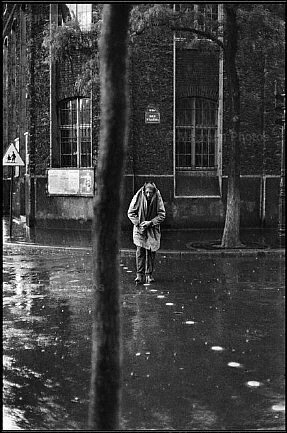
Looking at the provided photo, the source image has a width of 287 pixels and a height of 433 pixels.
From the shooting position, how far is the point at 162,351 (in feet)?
23.0

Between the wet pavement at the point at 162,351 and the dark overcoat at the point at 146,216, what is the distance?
0.68 meters

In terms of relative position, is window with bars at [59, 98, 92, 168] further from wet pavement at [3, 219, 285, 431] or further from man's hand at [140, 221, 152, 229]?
man's hand at [140, 221, 152, 229]

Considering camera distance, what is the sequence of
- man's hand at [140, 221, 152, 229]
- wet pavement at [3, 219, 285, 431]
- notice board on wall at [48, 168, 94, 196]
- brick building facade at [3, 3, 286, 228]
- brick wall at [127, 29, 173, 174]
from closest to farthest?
wet pavement at [3, 219, 285, 431] → man's hand at [140, 221, 152, 229] → brick wall at [127, 29, 173, 174] → brick building facade at [3, 3, 286, 228] → notice board on wall at [48, 168, 94, 196]

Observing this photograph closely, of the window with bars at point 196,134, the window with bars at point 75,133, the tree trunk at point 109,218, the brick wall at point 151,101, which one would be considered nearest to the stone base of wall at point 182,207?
the brick wall at point 151,101

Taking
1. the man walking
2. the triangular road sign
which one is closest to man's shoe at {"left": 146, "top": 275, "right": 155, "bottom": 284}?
the man walking

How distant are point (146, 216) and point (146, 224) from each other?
16 centimetres

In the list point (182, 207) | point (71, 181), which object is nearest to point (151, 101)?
point (182, 207)

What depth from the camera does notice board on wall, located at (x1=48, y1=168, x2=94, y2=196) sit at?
22.4m

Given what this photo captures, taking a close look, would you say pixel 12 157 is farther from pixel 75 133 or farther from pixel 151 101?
pixel 151 101

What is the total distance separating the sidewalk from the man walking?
12.9 feet

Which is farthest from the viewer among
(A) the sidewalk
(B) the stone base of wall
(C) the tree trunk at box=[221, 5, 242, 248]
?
(B) the stone base of wall

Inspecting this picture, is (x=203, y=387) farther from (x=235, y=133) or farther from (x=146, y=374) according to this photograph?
(x=235, y=133)

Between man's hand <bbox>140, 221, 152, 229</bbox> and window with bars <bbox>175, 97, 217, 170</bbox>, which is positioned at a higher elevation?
window with bars <bbox>175, 97, 217, 170</bbox>

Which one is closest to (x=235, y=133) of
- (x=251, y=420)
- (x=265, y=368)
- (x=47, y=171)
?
(x=47, y=171)
